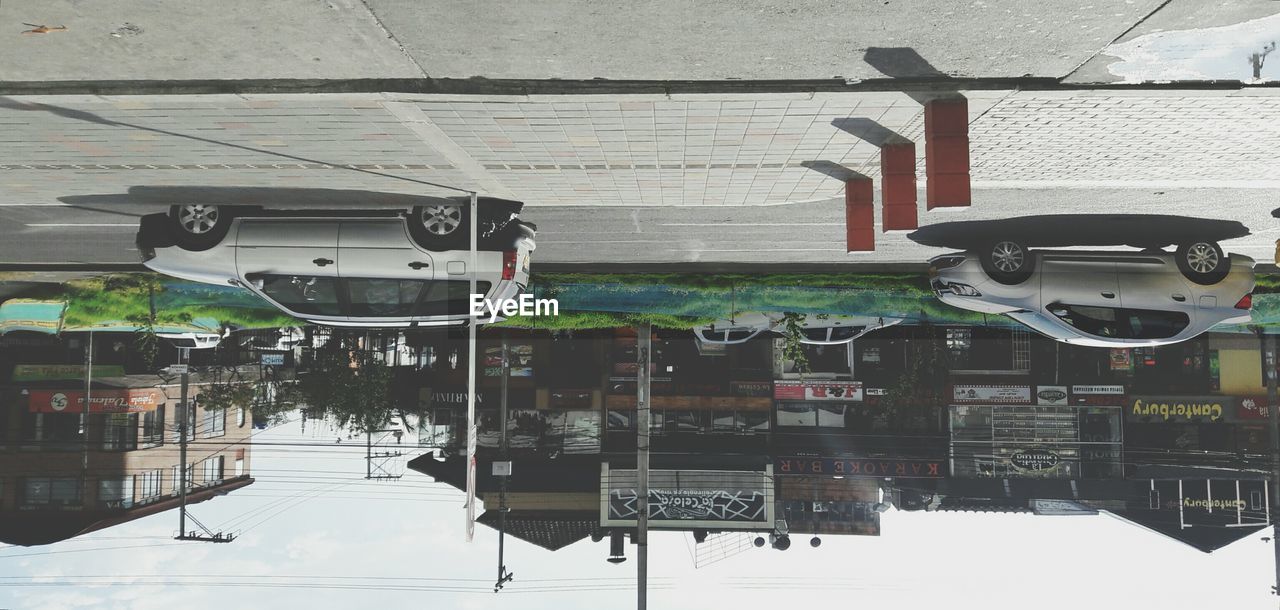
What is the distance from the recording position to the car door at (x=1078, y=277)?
7832 mm

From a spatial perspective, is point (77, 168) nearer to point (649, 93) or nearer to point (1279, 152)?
point (649, 93)

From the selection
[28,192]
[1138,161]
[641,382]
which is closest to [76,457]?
[28,192]

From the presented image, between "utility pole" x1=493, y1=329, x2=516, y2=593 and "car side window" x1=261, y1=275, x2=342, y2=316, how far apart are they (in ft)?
13.9

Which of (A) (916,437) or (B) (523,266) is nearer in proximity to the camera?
(B) (523,266)

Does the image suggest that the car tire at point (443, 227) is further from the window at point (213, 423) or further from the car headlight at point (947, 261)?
the window at point (213, 423)

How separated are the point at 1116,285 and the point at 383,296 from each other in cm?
870

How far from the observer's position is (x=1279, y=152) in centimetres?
564

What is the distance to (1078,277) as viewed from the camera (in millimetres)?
7836

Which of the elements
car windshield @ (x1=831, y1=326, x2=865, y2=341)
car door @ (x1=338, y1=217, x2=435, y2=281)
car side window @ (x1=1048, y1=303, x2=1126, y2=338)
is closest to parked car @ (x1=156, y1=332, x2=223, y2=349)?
car door @ (x1=338, y1=217, x2=435, y2=281)

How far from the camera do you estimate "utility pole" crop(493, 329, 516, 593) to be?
38.9 feet

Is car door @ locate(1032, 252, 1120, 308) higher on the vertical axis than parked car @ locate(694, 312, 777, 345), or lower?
higher

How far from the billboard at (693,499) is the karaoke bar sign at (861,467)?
470 mm

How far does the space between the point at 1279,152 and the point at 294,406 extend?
44.3ft

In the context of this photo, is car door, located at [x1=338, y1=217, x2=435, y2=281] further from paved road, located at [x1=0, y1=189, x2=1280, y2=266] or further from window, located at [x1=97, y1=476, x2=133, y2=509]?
window, located at [x1=97, y1=476, x2=133, y2=509]
